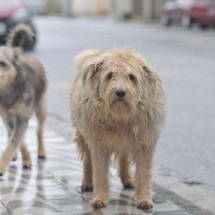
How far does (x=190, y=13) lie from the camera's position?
1378 inches

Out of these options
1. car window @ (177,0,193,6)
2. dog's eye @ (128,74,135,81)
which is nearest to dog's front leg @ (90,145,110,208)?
dog's eye @ (128,74,135,81)

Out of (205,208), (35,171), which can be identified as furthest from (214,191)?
(35,171)

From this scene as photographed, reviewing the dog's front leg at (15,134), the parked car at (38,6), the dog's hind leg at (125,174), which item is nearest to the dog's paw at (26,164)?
the dog's front leg at (15,134)

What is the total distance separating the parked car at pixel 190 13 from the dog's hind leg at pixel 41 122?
2516 centimetres

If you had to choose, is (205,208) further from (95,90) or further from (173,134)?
(173,134)

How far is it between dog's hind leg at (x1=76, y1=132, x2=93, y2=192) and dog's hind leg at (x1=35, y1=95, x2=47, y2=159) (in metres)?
1.67

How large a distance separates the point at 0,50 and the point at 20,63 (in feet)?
1.21

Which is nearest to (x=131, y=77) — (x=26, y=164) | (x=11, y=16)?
(x=26, y=164)

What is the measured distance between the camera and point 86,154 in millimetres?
6949

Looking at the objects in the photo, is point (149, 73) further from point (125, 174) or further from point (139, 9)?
point (139, 9)

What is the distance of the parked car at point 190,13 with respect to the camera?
3338cm

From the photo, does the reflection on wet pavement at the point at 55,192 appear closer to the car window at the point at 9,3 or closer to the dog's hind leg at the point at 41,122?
the dog's hind leg at the point at 41,122

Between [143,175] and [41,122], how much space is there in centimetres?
267

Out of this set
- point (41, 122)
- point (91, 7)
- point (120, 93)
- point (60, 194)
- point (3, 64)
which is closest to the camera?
point (120, 93)
